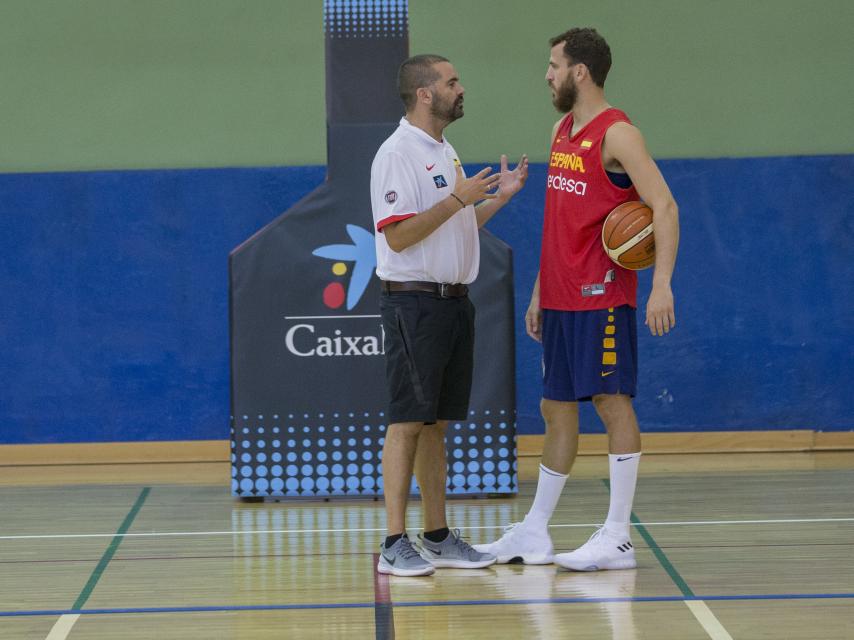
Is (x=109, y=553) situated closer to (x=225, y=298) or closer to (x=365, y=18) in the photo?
(x=225, y=298)

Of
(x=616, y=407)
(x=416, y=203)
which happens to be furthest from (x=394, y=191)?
(x=616, y=407)

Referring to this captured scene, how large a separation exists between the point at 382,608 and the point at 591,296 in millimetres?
1206

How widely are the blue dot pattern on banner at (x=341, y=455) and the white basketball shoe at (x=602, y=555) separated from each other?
1253mm

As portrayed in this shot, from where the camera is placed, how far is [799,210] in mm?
6336

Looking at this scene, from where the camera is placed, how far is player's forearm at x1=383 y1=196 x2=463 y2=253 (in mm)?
3781

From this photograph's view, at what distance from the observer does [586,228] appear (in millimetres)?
3902

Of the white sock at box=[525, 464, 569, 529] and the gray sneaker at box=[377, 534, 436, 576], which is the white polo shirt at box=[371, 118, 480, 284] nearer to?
the white sock at box=[525, 464, 569, 529]

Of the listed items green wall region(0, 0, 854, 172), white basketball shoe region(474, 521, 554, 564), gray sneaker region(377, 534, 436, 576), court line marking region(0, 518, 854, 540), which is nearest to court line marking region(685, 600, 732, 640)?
white basketball shoe region(474, 521, 554, 564)

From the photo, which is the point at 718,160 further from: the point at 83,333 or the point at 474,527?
the point at 83,333

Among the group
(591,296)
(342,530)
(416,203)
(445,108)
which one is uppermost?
(445,108)

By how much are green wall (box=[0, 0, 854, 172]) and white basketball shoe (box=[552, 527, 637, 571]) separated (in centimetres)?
293

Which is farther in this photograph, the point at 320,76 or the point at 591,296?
the point at 320,76

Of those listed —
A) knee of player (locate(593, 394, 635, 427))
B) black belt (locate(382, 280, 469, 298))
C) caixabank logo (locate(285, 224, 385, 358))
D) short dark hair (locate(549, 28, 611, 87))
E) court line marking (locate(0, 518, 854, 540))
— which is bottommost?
court line marking (locate(0, 518, 854, 540))

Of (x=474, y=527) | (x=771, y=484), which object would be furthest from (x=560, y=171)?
(x=771, y=484)
